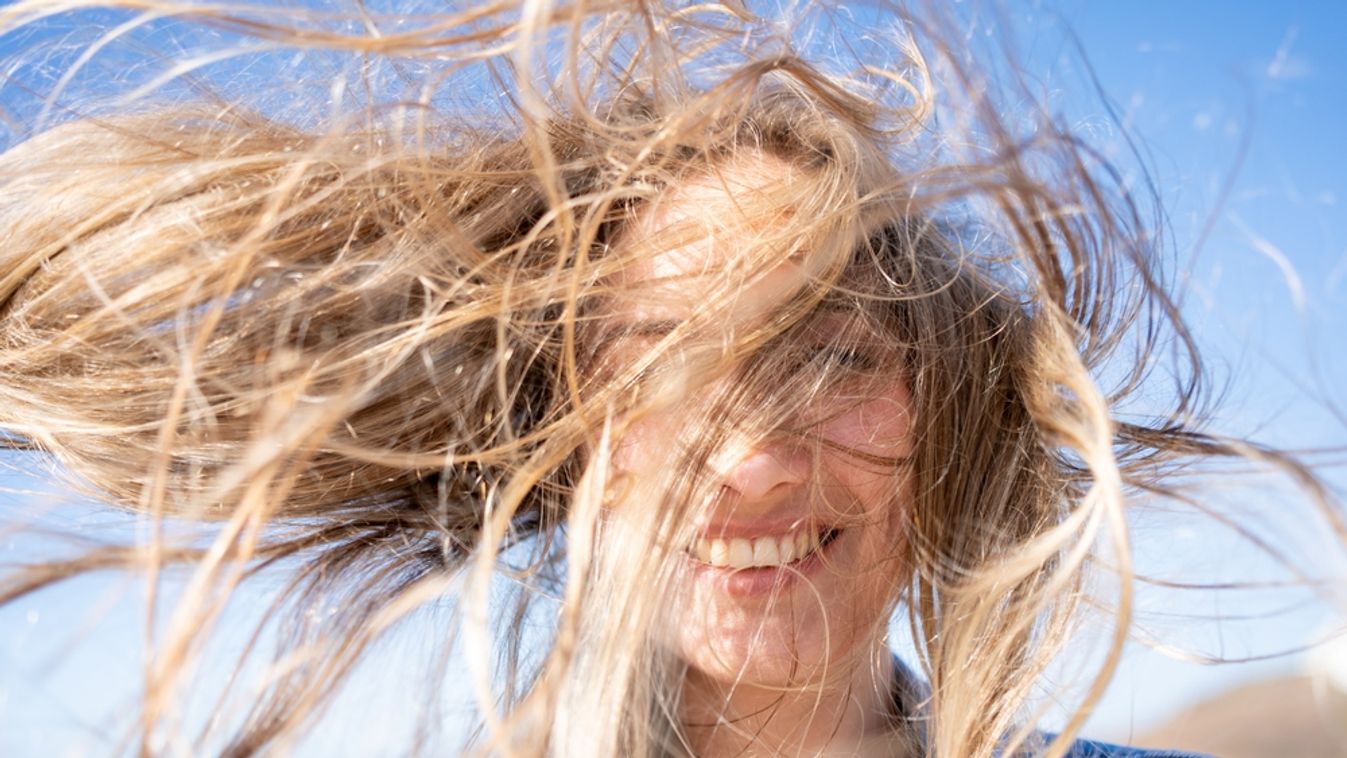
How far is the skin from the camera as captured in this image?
1.66m

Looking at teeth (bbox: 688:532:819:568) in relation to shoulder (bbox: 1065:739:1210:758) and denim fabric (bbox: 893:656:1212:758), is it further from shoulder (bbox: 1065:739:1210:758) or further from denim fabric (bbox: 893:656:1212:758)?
shoulder (bbox: 1065:739:1210:758)

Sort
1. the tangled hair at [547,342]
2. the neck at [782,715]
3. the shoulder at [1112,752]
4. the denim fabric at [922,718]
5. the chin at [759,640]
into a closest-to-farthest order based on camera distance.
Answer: the tangled hair at [547,342], the chin at [759,640], the neck at [782,715], the denim fabric at [922,718], the shoulder at [1112,752]

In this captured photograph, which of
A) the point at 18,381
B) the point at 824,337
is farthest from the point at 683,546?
the point at 18,381

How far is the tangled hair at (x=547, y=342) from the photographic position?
1.57m

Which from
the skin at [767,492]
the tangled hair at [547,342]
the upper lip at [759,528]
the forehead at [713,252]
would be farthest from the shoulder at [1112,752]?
the forehead at [713,252]

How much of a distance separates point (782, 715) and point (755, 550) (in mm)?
329

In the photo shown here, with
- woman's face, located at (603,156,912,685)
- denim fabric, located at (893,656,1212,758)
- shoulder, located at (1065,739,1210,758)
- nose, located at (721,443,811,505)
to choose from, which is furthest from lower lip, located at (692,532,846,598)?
shoulder, located at (1065,739,1210,758)

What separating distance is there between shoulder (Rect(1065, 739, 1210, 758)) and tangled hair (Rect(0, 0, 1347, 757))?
0.38 metres

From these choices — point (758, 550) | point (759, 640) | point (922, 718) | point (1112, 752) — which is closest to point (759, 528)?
point (758, 550)

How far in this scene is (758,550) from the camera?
5.66 feet

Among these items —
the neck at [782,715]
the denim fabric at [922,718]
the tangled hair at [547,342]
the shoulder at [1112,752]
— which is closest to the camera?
the tangled hair at [547,342]

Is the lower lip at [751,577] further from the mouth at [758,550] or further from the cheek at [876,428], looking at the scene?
the cheek at [876,428]

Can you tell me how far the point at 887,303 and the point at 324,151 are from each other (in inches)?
36.9

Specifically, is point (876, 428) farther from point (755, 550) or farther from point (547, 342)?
point (547, 342)
